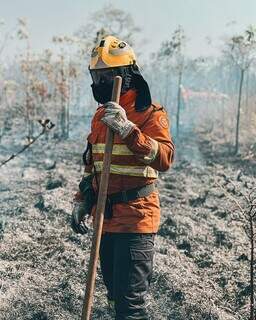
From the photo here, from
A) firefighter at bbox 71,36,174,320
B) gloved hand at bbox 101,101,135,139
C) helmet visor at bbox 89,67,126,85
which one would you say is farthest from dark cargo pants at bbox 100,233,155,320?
helmet visor at bbox 89,67,126,85

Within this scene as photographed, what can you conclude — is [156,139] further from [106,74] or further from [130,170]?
[106,74]

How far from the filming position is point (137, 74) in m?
3.23

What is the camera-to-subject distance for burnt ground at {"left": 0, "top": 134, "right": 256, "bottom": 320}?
473 centimetres

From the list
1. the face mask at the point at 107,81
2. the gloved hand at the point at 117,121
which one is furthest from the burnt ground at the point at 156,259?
the gloved hand at the point at 117,121

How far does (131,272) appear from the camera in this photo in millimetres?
3145

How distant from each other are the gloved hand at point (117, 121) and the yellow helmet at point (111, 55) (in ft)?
1.24

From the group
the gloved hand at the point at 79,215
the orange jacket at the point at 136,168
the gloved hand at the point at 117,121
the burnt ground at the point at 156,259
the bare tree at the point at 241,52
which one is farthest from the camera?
the bare tree at the point at 241,52

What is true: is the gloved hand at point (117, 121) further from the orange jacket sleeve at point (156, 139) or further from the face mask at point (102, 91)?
the face mask at point (102, 91)

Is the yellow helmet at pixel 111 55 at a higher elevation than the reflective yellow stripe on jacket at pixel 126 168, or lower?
higher

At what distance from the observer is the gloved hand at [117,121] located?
2889 mm

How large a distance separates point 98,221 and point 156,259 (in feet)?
10.9

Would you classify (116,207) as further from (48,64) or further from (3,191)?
(48,64)

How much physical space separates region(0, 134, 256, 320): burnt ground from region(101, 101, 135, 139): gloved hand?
1.40m

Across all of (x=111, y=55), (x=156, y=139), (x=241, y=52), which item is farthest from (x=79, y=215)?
(x=241, y=52)
